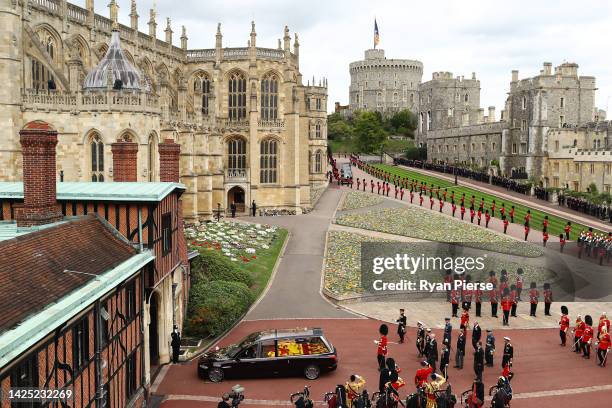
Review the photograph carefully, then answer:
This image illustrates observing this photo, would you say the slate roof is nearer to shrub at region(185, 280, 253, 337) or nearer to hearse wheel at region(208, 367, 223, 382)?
hearse wheel at region(208, 367, 223, 382)

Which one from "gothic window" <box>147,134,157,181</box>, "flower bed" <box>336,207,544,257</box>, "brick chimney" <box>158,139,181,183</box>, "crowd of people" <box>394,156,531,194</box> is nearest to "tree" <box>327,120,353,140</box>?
"crowd of people" <box>394,156,531,194</box>

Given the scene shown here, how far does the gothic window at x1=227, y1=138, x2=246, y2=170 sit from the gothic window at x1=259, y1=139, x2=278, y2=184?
151 centimetres

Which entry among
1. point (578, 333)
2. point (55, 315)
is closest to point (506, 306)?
point (578, 333)

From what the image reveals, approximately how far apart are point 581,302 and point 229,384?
55.0 ft

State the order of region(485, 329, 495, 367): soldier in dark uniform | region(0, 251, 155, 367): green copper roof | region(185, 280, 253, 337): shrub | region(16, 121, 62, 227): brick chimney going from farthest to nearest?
region(185, 280, 253, 337): shrub
region(485, 329, 495, 367): soldier in dark uniform
region(16, 121, 62, 227): brick chimney
region(0, 251, 155, 367): green copper roof

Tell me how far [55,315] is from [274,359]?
8.90 meters

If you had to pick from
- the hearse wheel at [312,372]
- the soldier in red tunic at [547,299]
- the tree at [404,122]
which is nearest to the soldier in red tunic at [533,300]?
the soldier in red tunic at [547,299]

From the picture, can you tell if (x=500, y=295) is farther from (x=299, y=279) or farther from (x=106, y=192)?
(x=106, y=192)

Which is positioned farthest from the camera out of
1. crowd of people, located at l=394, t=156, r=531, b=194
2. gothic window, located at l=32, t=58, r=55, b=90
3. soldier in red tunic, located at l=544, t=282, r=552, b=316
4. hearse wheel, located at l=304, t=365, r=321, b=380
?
crowd of people, located at l=394, t=156, r=531, b=194

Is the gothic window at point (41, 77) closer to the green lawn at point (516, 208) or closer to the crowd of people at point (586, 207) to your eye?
the green lawn at point (516, 208)

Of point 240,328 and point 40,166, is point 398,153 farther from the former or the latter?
point 40,166

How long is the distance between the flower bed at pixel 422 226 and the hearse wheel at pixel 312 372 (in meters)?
20.0

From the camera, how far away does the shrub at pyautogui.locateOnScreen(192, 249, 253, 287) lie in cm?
2539

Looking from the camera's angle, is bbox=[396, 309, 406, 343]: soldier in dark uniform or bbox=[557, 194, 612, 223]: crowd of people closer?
bbox=[396, 309, 406, 343]: soldier in dark uniform
